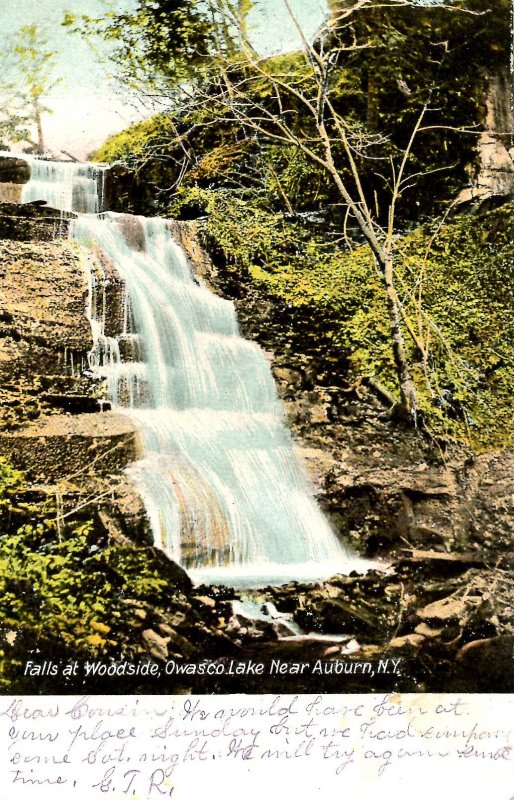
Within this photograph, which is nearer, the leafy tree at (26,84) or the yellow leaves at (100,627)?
the yellow leaves at (100,627)

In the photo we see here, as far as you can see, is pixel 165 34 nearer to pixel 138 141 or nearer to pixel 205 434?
pixel 138 141

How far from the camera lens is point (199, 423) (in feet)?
6.00

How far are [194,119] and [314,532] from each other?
1654mm

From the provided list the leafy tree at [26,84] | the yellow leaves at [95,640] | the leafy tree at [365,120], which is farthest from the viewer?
the leafy tree at [365,120]

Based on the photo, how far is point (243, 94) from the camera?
2025mm

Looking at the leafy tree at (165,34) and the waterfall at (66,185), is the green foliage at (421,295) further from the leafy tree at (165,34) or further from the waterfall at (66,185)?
the leafy tree at (165,34)

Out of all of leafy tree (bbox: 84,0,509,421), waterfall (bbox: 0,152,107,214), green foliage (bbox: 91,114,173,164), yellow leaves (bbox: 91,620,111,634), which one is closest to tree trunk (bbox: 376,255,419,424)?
leafy tree (bbox: 84,0,509,421)

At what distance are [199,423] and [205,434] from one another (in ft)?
0.15

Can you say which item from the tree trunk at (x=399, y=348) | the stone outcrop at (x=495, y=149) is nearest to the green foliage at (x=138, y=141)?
the tree trunk at (x=399, y=348)

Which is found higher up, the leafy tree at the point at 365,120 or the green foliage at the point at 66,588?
the leafy tree at the point at 365,120

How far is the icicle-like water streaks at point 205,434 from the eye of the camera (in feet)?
5.63

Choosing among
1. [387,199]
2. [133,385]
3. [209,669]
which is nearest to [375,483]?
[209,669]

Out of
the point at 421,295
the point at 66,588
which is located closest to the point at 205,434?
the point at 66,588
